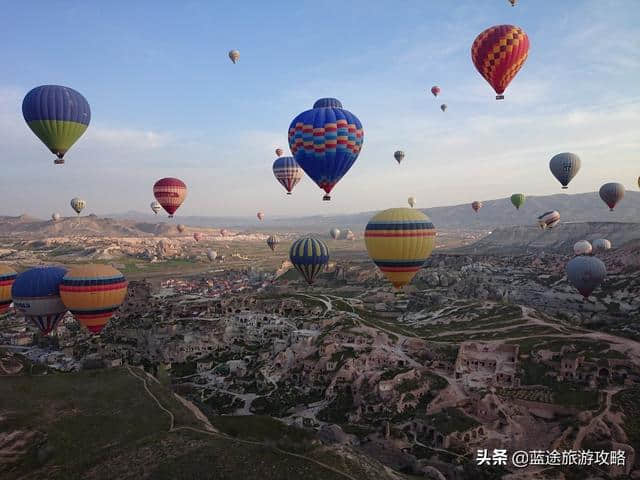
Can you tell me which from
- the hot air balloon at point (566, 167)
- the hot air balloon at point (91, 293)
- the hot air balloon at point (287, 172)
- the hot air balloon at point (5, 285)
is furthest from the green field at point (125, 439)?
the hot air balloon at point (566, 167)

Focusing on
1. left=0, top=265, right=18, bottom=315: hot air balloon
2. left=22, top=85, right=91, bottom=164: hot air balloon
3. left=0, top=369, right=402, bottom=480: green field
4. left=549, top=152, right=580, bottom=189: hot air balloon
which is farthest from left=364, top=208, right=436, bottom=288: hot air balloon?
left=549, top=152, right=580, bottom=189: hot air balloon

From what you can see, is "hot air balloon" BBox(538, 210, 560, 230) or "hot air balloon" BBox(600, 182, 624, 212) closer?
"hot air balloon" BBox(600, 182, 624, 212)

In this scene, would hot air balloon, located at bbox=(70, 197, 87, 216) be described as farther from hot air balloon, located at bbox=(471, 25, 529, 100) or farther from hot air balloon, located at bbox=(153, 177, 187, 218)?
hot air balloon, located at bbox=(471, 25, 529, 100)

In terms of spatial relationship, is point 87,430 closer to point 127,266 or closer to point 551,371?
point 551,371

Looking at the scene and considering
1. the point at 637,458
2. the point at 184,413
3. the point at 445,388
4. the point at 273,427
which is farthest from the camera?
the point at 445,388

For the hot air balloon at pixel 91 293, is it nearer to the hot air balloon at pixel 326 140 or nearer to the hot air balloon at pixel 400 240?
the hot air balloon at pixel 326 140

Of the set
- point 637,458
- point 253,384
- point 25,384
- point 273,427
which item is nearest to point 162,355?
point 253,384
